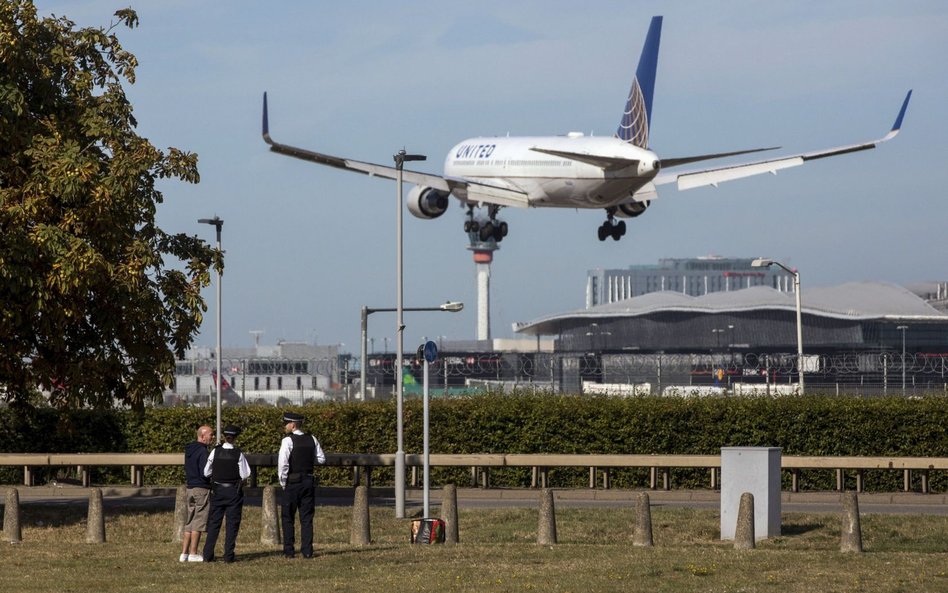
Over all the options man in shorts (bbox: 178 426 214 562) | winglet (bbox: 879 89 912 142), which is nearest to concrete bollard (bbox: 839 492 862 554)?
man in shorts (bbox: 178 426 214 562)

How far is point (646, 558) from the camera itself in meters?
20.5

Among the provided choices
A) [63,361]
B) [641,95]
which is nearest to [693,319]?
[641,95]

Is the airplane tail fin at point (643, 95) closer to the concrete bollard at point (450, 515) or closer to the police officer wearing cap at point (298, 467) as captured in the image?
the concrete bollard at point (450, 515)

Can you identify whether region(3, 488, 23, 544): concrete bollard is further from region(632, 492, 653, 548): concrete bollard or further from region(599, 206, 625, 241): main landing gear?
region(599, 206, 625, 241): main landing gear

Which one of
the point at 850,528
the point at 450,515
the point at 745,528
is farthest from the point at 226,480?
the point at 850,528

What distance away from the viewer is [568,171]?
64250mm

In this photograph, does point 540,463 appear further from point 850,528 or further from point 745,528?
point 850,528

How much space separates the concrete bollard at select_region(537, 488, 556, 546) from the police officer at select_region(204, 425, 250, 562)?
5006 millimetres

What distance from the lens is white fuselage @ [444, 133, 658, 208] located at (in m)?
58.8

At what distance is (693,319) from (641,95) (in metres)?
106

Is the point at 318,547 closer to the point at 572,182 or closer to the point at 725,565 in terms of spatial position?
the point at 725,565

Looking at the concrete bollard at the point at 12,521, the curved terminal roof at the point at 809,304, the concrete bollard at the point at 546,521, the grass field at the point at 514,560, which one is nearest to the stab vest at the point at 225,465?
the grass field at the point at 514,560

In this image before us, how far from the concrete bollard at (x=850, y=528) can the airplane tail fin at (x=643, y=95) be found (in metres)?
47.0

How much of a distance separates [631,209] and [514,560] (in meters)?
45.2
